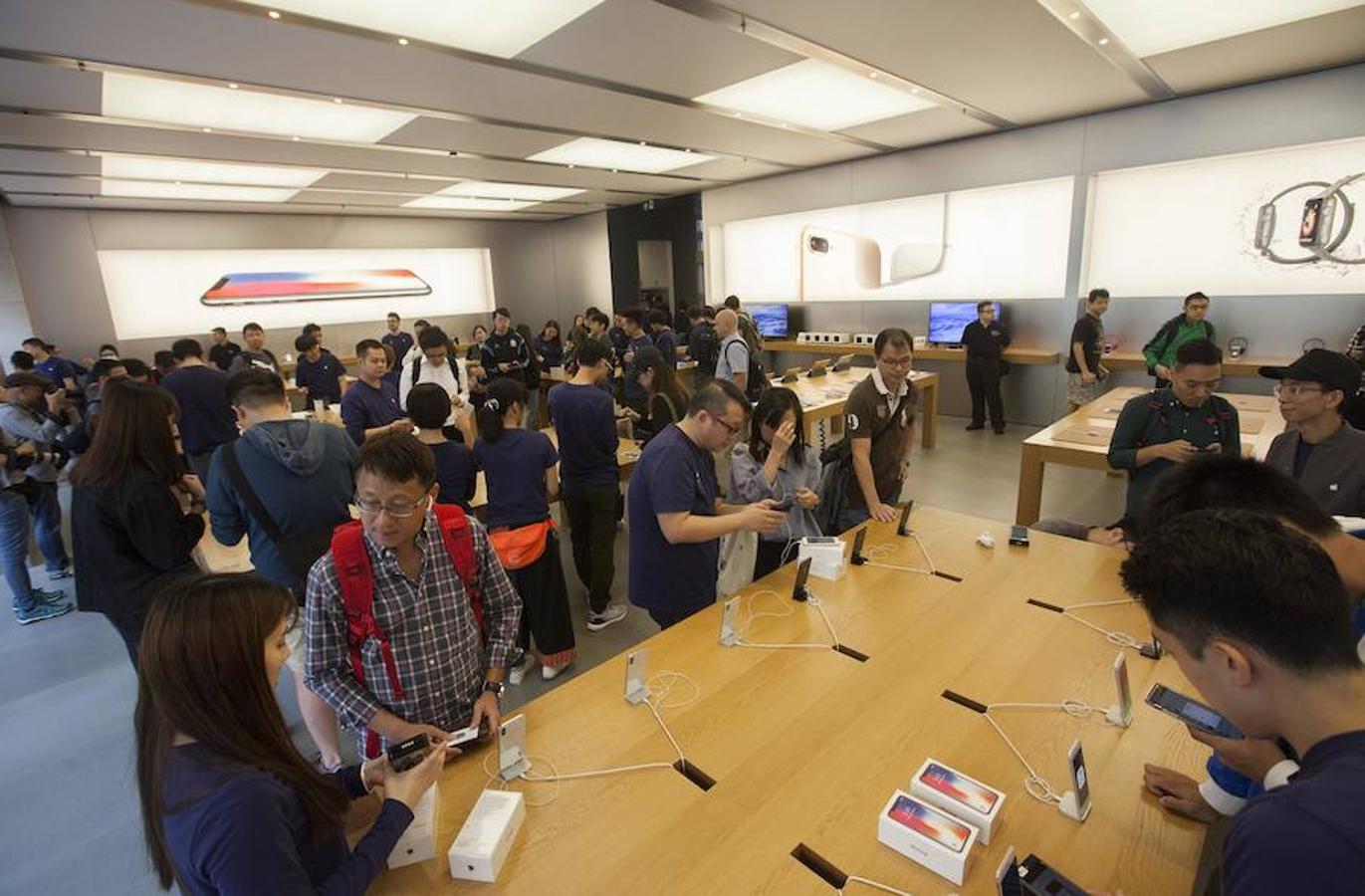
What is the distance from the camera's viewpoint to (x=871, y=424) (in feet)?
9.73

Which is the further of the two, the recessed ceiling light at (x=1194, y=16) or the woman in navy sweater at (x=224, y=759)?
the recessed ceiling light at (x=1194, y=16)

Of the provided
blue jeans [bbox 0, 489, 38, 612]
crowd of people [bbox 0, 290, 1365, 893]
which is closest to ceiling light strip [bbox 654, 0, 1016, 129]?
crowd of people [bbox 0, 290, 1365, 893]

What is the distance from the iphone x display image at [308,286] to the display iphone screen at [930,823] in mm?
12082

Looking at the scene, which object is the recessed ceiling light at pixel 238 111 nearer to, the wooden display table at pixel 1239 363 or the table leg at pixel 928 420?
the table leg at pixel 928 420

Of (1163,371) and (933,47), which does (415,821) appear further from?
(1163,371)

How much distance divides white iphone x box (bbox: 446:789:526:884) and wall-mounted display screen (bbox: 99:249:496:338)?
11400 millimetres

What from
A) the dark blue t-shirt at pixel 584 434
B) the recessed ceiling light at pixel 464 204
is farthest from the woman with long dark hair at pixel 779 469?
the recessed ceiling light at pixel 464 204

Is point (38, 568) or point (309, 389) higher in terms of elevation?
point (309, 389)

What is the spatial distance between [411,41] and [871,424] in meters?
3.35

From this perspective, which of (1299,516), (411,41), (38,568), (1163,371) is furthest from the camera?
(1163,371)

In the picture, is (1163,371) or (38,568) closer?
(38,568)

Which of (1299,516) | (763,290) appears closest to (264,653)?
(1299,516)

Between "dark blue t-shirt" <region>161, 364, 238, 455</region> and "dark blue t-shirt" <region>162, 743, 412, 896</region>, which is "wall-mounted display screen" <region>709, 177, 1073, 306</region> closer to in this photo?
"dark blue t-shirt" <region>161, 364, 238, 455</region>

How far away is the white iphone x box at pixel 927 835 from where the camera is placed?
1.14m
